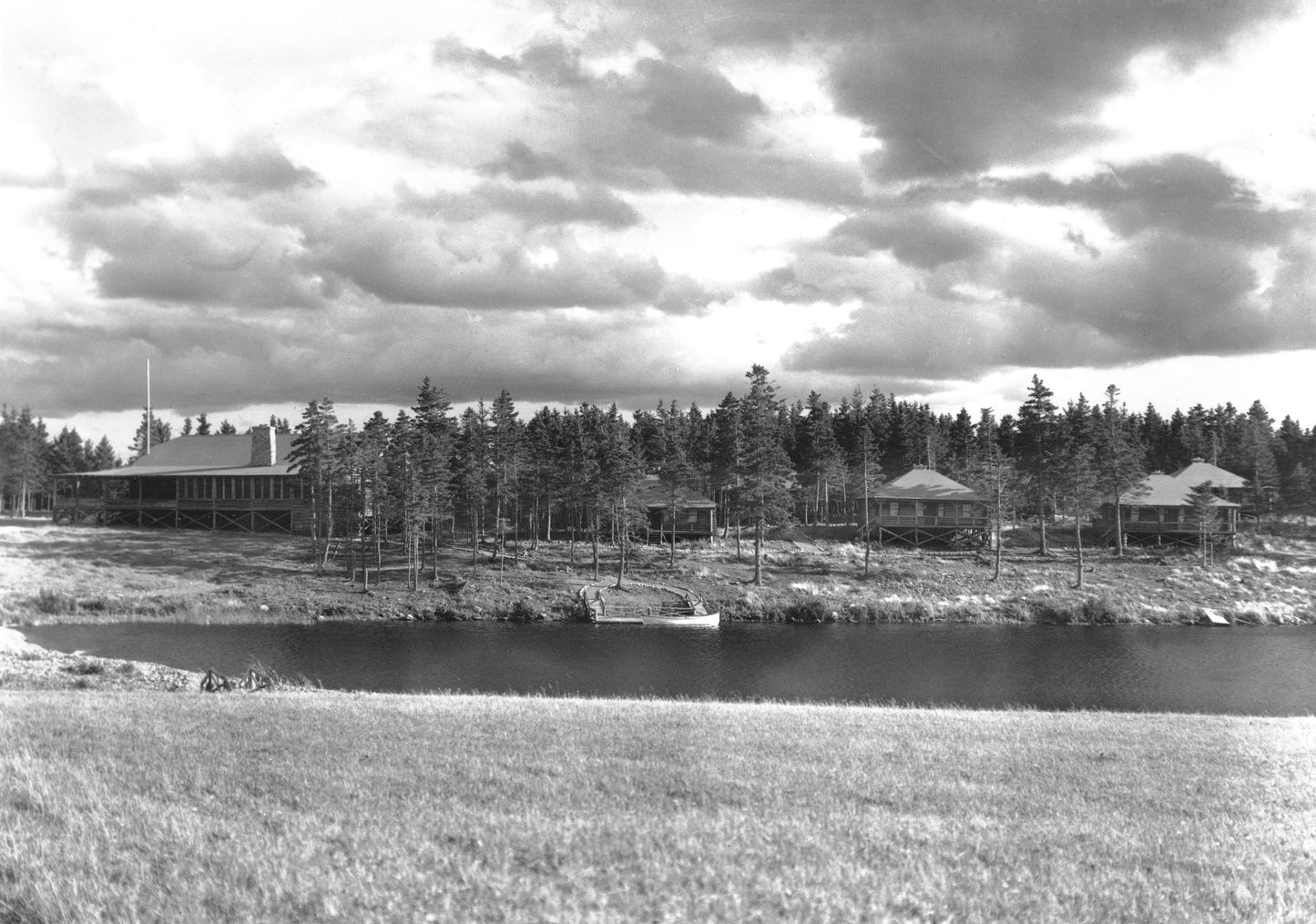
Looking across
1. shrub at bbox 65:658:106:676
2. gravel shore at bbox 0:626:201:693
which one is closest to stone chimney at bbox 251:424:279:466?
gravel shore at bbox 0:626:201:693

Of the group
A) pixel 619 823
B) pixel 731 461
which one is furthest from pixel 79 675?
pixel 731 461

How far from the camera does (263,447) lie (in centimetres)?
8950

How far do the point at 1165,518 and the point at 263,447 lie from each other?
86.2 m

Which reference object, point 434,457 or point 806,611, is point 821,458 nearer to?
point 806,611

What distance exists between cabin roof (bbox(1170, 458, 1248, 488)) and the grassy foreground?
85.5 meters

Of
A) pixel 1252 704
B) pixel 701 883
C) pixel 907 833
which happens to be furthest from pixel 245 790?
pixel 1252 704

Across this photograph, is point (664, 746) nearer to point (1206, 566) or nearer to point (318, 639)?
point (318, 639)

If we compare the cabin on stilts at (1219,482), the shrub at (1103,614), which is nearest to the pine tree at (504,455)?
the shrub at (1103,614)

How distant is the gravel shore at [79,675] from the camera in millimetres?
24688

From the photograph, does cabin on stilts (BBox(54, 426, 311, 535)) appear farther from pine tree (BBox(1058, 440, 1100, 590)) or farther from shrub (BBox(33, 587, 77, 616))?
pine tree (BBox(1058, 440, 1100, 590))

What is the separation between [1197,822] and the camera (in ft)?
37.8

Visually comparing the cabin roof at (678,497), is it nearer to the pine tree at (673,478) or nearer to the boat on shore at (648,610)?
the pine tree at (673,478)

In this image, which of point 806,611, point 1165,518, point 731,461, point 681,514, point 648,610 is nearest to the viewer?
point 648,610

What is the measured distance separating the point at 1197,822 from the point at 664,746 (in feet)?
25.0
